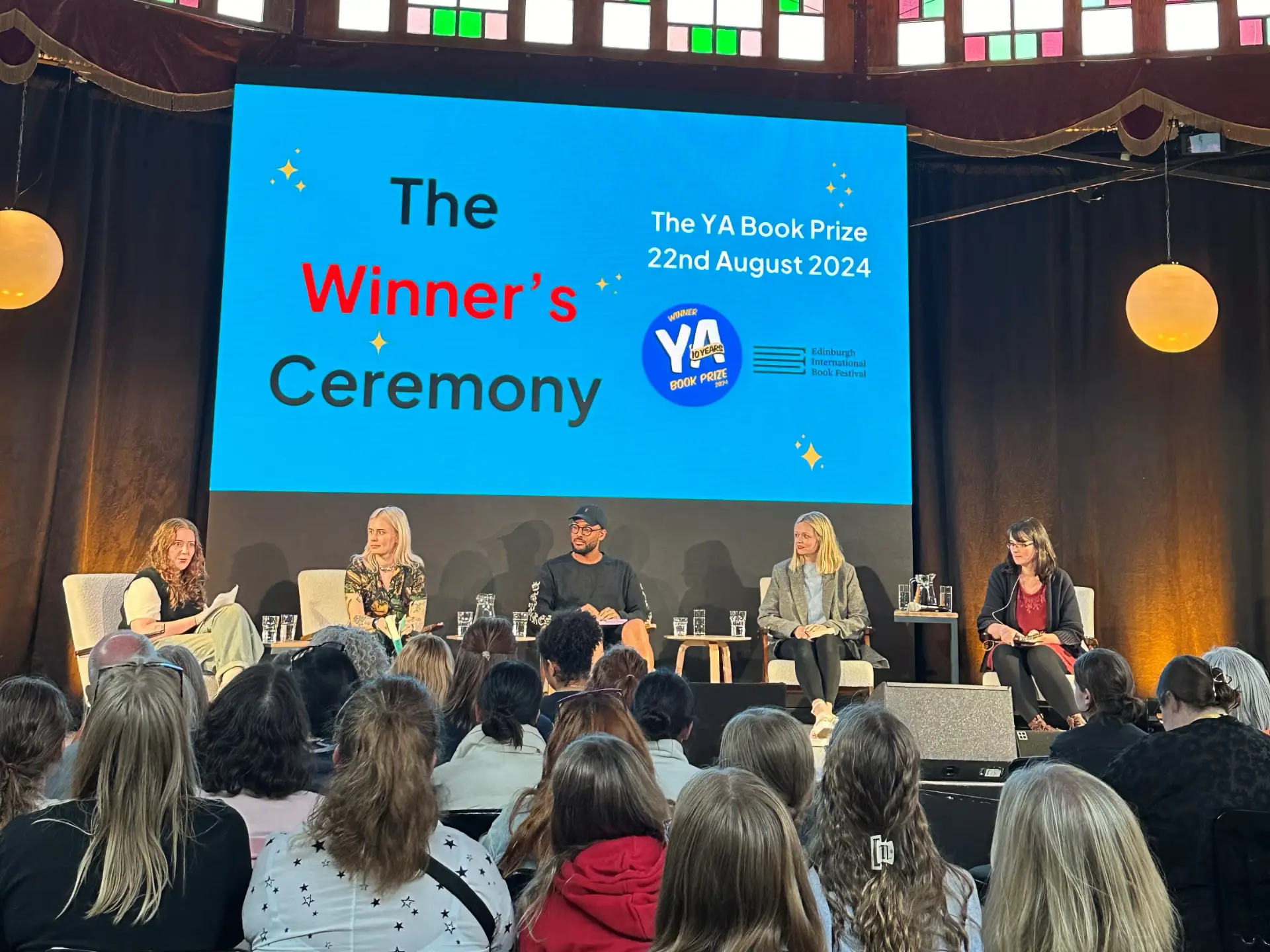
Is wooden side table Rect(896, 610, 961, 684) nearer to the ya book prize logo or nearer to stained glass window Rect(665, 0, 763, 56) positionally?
the ya book prize logo

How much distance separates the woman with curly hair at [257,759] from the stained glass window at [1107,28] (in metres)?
6.22

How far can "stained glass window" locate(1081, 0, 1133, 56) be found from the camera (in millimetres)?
6719

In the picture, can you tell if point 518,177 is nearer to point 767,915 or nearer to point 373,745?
point 373,745

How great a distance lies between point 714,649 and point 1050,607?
5.28 feet

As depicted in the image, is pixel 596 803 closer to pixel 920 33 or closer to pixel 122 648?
pixel 122 648

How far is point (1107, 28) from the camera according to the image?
6.74 meters

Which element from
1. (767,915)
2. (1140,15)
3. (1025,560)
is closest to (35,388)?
(1025,560)

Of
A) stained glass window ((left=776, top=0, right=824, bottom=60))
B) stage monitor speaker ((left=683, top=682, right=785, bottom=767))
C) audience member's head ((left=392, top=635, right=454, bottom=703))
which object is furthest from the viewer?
stained glass window ((left=776, top=0, right=824, bottom=60))

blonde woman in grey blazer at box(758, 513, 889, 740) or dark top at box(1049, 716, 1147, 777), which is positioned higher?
blonde woman in grey blazer at box(758, 513, 889, 740)

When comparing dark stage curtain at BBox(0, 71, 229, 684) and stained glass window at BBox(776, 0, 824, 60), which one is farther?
stained glass window at BBox(776, 0, 824, 60)

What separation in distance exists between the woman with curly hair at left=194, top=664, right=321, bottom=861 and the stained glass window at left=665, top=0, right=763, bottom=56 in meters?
5.51

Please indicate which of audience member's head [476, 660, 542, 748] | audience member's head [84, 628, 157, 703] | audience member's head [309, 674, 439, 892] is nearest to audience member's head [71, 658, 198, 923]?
audience member's head [309, 674, 439, 892]

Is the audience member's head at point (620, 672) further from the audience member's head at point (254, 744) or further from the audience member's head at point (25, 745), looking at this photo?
the audience member's head at point (25, 745)

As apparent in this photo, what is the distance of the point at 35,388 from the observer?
6102 millimetres
